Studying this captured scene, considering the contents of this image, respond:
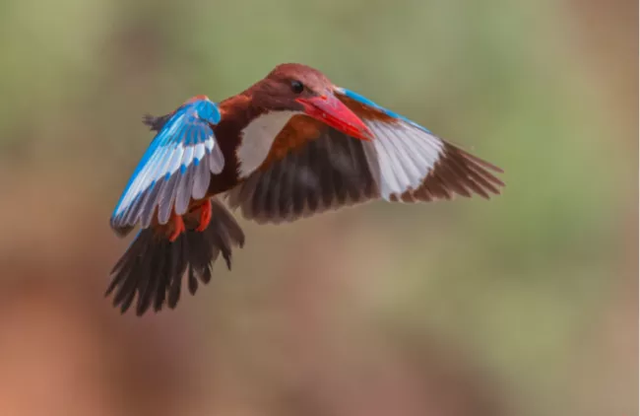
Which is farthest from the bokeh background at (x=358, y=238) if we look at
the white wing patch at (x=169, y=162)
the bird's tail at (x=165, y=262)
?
the white wing patch at (x=169, y=162)

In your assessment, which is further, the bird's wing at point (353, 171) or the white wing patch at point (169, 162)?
the bird's wing at point (353, 171)

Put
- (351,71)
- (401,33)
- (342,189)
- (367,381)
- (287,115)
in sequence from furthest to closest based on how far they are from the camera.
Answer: (367,381) → (401,33) → (351,71) → (342,189) → (287,115)

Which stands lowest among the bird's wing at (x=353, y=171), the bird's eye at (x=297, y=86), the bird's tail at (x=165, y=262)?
the bird's tail at (x=165, y=262)

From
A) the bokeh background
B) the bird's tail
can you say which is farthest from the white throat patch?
the bokeh background

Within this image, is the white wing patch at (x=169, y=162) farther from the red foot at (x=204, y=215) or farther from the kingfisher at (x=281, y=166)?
the red foot at (x=204, y=215)

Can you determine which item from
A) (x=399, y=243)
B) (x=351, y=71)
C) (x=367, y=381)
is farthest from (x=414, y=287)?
(x=351, y=71)

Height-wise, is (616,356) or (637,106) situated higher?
(637,106)

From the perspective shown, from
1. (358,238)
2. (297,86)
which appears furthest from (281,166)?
(358,238)

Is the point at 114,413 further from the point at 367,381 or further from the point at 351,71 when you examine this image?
the point at 351,71

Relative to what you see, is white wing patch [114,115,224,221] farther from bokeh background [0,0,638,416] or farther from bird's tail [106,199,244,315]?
bokeh background [0,0,638,416]
